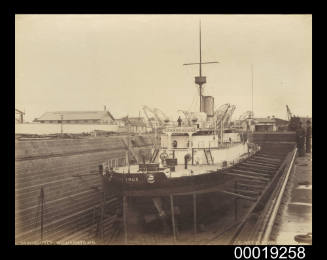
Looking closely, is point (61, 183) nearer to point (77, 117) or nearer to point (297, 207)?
point (77, 117)

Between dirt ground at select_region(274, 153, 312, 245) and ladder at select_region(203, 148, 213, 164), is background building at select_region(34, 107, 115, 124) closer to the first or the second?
ladder at select_region(203, 148, 213, 164)

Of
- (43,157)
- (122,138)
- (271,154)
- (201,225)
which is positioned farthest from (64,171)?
(271,154)

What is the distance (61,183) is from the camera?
10.2 metres

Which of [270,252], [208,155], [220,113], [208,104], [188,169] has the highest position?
[208,104]

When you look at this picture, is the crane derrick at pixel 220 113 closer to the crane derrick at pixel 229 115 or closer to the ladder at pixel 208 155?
the crane derrick at pixel 229 115

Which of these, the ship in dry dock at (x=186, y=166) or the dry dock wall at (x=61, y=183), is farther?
the ship in dry dock at (x=186, y=166)

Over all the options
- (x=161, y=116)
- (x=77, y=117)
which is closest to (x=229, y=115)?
(x=161, y=116)

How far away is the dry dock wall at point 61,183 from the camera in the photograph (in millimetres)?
9406

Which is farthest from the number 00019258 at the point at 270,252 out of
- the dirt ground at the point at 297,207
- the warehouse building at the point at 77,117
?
the warehouse building at the point at 77,117

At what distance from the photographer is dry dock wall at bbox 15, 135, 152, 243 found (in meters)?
9.41

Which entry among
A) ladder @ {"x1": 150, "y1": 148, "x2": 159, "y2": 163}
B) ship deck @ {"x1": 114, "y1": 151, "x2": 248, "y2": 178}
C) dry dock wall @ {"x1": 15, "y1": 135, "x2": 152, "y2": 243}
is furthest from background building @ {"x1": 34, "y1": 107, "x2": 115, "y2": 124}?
ladder @ {"x1": 150, "y1": 148, "x2": 159, "y2": 163}

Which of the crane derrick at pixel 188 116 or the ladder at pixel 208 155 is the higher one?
the crane derrick at pixel 188 116

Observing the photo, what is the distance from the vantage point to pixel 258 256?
837 cm

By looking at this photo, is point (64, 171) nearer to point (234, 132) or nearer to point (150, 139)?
point (150, 139)
